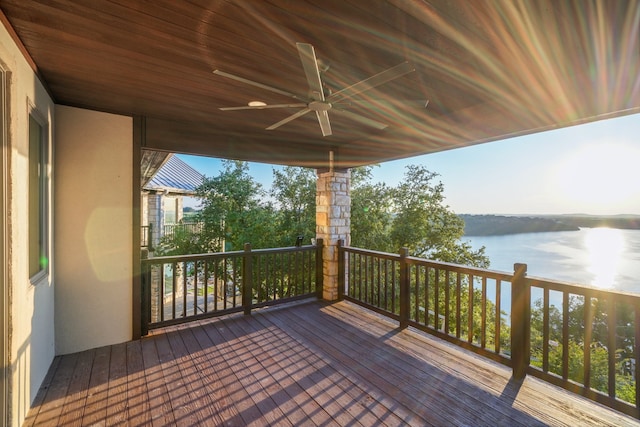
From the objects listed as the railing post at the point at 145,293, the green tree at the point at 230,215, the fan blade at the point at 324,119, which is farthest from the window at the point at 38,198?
the green tree at the point at 230,215

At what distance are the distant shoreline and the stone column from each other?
4.79 meters

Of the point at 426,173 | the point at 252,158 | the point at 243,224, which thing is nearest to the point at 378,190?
the point at 426,173

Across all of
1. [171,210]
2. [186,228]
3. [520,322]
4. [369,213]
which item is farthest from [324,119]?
[171,210]

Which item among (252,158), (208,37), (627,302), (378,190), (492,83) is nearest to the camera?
(208,37)

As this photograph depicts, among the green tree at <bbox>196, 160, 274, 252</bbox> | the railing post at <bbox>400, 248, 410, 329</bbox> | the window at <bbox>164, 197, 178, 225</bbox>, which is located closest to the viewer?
the railing post at <bbox>400, 248, 410, 329</bbox>

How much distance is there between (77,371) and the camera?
8.77ft

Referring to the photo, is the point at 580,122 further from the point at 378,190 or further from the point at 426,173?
the point at 426,173

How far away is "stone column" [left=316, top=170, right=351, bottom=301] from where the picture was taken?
16.0 ft

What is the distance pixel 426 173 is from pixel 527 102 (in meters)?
9.73

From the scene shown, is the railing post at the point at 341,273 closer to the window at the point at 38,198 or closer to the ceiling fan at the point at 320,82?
the ceiling fan at the point at 320,82

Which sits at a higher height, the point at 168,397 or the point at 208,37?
the point at 208,37

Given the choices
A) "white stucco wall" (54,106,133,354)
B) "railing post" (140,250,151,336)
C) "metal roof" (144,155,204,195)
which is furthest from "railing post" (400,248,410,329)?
"metal roof" (144,155,204,195)

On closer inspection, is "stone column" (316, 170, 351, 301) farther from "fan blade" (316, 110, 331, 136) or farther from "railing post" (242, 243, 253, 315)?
"fan blade" (316, 110, 331, 136)

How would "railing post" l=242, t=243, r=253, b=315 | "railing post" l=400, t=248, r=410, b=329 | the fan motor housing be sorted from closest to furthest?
the fan motor housing, "railing post" l=400, t=248, r=410, b=329, "railing post" l=242, t=243, r=253, b=315
